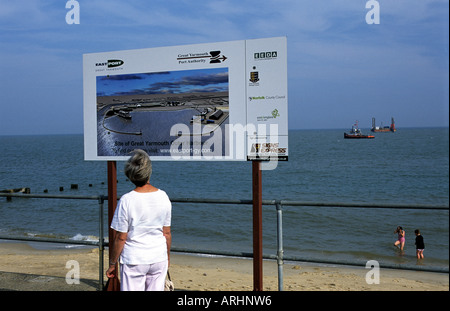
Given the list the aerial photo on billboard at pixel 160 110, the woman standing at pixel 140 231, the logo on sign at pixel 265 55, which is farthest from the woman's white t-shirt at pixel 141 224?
the logo on sign at pixel 265 55

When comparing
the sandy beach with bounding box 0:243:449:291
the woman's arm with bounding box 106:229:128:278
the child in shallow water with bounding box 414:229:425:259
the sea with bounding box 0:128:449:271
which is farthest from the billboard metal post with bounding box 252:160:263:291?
the child in shallow water with bounding box 414:229:425:259

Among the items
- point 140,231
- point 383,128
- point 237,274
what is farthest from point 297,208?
point 383,128

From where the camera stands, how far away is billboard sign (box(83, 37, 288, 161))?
13.8 feet

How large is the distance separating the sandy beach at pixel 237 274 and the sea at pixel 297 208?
0.81 m

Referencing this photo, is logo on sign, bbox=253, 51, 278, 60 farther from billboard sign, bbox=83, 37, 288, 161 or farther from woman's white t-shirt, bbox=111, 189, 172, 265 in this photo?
woman's white t-shirt, bbox=111, 189, 172, 265

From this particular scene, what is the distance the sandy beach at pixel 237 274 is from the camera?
9508 millimetres

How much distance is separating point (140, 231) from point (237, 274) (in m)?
8.02


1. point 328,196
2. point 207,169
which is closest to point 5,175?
point 207,169

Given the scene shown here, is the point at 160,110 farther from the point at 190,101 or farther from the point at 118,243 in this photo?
the point at 118,243

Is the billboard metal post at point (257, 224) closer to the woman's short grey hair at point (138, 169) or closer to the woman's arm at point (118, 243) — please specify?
the woman's short grey hair at point (138, 169)

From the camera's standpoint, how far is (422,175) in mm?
44969

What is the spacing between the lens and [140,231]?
3.06 meters

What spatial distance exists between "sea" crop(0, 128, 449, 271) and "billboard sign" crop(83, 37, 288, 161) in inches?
23.4

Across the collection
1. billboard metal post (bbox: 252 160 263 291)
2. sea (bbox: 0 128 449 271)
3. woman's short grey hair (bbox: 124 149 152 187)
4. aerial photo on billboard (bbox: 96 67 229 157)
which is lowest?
sea (bbox: 0 128 449 271)
